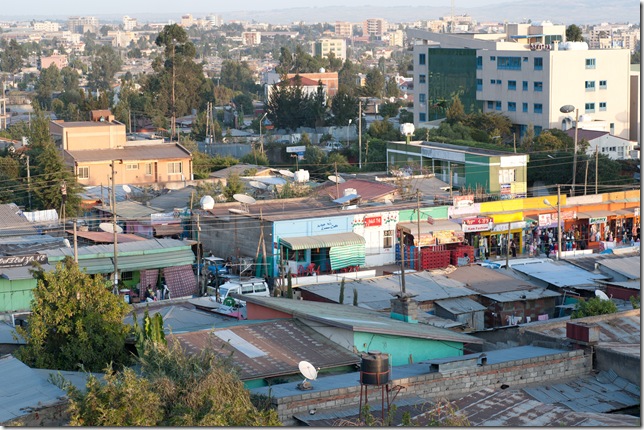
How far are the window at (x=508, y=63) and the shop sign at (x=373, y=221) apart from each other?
1883 cm

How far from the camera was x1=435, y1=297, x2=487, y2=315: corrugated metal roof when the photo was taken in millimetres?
13648

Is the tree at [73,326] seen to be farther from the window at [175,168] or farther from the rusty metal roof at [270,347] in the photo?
the window at [175,168]

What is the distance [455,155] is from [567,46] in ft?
42.1

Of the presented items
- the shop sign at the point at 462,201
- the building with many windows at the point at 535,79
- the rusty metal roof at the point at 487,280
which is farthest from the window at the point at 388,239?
the building with many windows at the point at 535,79

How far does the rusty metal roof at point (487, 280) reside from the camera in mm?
14562

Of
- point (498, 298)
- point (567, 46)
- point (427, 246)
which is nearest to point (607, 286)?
point (498, 298)

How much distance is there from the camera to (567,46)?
35031 millimetres

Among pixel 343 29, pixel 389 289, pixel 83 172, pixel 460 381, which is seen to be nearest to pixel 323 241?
pixel 389 289

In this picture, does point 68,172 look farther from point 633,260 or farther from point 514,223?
point 633,260

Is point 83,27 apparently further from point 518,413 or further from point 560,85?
point 518,413

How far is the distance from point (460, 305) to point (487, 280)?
1202 millimetres

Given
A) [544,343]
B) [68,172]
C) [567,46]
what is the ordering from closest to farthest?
[544,343], [68,172], [567,46]

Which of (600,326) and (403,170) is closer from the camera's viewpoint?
(600,326)

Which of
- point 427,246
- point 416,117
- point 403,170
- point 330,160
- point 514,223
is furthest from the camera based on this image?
point 416,117
